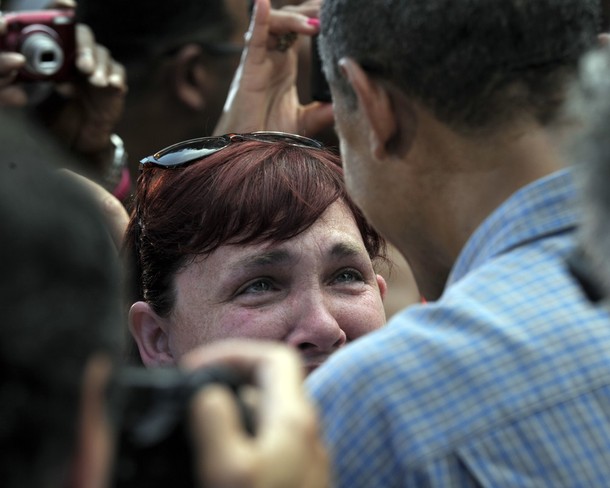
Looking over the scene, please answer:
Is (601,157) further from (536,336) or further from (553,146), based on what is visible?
(553,146)

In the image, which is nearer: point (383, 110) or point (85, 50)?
point (383, 110)

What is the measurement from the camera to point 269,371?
3.84 ft

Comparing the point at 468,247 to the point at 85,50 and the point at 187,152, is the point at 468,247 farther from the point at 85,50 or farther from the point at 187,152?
the point at 85,50

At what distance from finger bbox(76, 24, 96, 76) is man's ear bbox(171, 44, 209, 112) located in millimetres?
281

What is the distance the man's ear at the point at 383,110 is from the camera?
1.95 metres

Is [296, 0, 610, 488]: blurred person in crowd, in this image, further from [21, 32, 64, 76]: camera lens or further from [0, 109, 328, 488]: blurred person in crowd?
[21, 32, 64, 76]: camera lens

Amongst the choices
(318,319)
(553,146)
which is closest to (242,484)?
(553,146)

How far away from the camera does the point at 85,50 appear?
12.2 ft

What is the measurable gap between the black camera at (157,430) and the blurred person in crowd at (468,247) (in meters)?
0.49

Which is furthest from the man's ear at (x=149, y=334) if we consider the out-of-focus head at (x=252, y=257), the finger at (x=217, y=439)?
the finger at (x=217, y=439)

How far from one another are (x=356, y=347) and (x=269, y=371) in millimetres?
519

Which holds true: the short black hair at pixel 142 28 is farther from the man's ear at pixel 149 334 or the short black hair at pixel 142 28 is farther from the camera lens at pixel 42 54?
the man's ear at pixel 149 334

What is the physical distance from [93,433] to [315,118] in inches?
115

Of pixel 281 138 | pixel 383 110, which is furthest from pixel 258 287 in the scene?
pixel 383 110
